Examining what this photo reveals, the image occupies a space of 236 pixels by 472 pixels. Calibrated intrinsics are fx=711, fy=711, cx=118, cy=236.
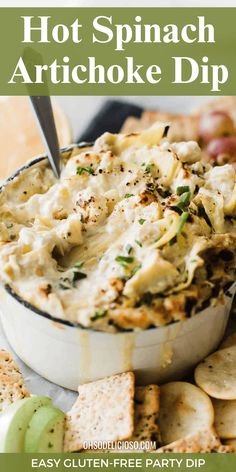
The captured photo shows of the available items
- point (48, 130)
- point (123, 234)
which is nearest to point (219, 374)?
point (123, 234)

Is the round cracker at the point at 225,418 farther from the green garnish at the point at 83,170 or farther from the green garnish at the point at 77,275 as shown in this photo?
the green garnish at the point at 83,170

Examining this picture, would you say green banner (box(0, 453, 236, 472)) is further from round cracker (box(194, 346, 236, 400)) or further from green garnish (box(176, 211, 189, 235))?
green garnish (box(176, 211, 189, 235))

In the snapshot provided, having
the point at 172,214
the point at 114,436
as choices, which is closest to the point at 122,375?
the point at 114,436

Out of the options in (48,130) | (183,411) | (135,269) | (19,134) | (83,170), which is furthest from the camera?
(19,134)

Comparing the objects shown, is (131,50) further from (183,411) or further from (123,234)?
(183,411)

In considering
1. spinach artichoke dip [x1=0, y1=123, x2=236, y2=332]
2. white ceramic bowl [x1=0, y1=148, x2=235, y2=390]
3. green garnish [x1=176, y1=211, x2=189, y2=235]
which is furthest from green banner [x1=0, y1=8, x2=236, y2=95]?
white ceramic bowl [x1=0, y1=148, x2=235, y2=390]

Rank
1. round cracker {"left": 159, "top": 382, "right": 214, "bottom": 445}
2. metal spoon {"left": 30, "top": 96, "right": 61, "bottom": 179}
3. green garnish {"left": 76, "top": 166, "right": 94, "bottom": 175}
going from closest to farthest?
1. round cracker {"left": 159, "top": 382, "right": 214, "bottom": 445}
2. green garnish {"left": 76, "top": 166, "right": 94, "bottom": 175}
3. metal spoon {"left": 30, "top": 96, "right": 61, "bottom": 179}
